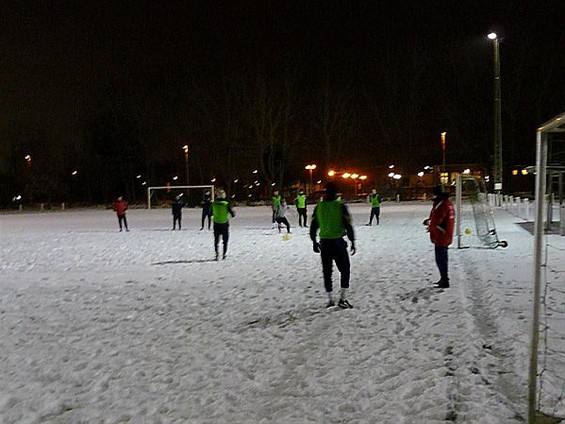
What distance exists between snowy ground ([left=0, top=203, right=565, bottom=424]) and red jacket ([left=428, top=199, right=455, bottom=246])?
815mm

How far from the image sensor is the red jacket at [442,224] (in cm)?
971

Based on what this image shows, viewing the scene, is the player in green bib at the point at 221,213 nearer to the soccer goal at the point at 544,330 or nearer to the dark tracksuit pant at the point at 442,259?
the dark tracksuit pant at the point at 442,259

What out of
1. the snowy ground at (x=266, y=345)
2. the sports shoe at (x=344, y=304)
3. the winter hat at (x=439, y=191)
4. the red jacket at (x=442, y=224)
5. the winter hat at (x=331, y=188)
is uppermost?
the winter hat at (x=331, y=188)

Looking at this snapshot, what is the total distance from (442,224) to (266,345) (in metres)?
4.31

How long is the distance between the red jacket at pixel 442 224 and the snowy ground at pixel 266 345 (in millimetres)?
815

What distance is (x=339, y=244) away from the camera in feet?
27.7

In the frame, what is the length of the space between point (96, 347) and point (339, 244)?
3454 millimetres

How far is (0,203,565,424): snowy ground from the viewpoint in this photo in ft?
16.0

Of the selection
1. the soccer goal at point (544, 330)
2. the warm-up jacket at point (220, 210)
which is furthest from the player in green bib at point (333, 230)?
the warm-up jacket at point (220, 210)

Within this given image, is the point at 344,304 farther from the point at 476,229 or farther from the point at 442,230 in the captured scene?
the point at 476,229

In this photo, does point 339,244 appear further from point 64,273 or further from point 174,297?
point 64,273

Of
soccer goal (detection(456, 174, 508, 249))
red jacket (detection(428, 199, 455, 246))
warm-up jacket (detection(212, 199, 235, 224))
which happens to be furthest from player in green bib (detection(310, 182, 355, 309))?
soccer goal (detection(456, 174, 508, 249))

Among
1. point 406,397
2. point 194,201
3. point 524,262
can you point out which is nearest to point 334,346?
point 406,397

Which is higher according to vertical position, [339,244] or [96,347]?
[339,244]
